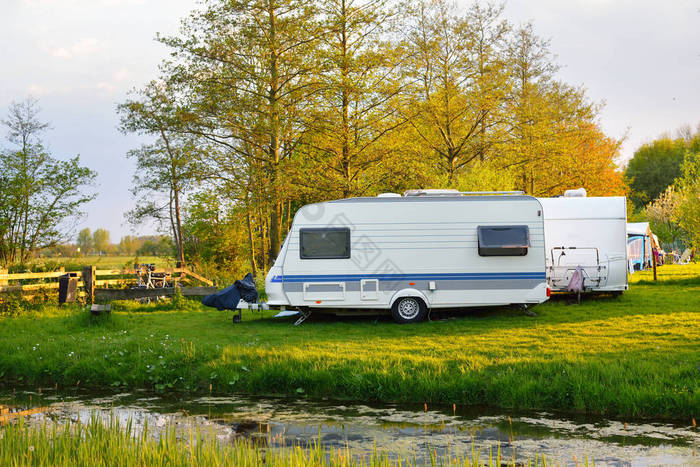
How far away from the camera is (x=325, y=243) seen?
14.5 meters

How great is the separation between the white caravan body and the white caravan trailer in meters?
2.82

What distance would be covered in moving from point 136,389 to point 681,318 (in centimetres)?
1099

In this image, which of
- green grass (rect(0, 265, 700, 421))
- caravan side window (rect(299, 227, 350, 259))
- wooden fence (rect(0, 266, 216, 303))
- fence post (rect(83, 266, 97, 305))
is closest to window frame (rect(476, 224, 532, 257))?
green grass (rect(0, 265, 700, 421))

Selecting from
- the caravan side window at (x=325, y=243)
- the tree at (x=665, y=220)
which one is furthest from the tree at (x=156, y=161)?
the tree at (x=665, y=220)

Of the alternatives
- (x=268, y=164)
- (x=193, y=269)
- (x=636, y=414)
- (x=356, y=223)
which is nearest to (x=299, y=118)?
(x=268, y=164)

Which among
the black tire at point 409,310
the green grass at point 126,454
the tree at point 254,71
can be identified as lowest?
the green grass at point 126,454

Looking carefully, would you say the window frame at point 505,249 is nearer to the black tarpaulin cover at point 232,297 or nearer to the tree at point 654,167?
the black tarpaulin cover at point 232,297

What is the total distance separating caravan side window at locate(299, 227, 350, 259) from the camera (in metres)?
14.5

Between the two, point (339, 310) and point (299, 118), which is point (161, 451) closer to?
point (339, 310)

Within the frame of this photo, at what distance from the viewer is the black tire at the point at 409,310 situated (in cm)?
1460

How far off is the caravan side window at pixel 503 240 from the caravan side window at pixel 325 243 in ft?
10.00

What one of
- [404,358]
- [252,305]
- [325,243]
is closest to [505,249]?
[325,243]

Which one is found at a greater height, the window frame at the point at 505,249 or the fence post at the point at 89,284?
the window frame at the point at 505,249

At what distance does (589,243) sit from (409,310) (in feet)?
19.0
